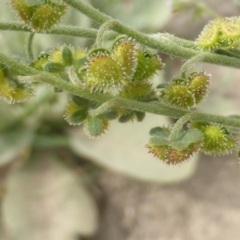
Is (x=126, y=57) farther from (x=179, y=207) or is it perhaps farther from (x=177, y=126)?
(x=179, y=207)

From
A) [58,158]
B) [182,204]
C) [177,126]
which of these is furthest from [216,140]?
[58,158]

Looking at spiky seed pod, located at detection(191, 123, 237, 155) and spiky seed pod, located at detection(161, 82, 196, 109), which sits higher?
spiky seed pod, located at detection(161, 82, 196, 109)

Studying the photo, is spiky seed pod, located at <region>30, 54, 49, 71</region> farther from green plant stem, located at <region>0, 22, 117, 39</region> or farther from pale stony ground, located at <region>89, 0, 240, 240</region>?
pale stony ground, located at <region>89, 0, 240, 240</region>

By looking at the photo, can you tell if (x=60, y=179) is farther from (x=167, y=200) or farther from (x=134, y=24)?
(x=134, y=24)

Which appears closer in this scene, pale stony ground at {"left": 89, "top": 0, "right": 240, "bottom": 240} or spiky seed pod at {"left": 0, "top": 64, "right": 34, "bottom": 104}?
spiky seed pod at {"left": 0, "top": 64, "right": 34, "bottom": 104}

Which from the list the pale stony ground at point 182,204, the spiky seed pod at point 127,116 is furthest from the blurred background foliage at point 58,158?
the spiky seed pod at point 127,116

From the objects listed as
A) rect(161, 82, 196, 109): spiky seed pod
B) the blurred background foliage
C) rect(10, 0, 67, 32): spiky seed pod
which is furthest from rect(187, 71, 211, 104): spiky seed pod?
the blurred background foliage

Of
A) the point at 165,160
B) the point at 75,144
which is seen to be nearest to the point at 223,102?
the point at 75,144
